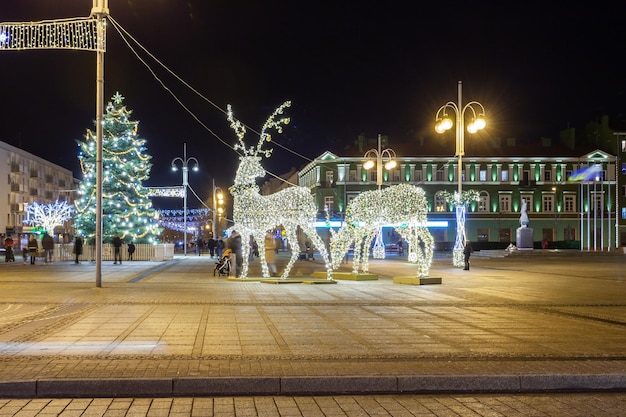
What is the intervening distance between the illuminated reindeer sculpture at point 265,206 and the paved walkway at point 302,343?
4875mm

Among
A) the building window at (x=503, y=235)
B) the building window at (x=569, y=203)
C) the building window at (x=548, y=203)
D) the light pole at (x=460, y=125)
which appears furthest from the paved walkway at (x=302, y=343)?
the building window at (x=569, y=203)

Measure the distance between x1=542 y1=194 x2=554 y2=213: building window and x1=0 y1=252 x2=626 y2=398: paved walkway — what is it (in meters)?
71.9

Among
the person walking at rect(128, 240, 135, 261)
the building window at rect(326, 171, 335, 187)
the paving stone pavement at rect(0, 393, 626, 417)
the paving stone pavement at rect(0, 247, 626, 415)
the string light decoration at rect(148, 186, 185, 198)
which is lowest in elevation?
the paving stone pavement at rect(0, 393, 626, 417)

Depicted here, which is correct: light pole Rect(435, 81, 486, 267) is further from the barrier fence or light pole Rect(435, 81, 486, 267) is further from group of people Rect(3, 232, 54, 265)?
group of people Rect(3, 232, 54, 265)

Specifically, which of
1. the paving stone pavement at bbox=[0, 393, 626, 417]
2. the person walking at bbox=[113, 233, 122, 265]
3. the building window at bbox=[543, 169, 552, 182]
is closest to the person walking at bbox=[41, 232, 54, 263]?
the person walking at bbox=[113, 233, 122, 265]

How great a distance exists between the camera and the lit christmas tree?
146ft

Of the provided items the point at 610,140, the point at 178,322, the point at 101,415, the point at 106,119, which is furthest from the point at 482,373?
the point at 610,140

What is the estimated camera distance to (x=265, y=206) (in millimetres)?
24891

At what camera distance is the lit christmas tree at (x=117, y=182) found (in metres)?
44.5

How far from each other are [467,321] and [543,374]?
5179mm

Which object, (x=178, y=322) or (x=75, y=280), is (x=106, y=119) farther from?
(x=178, y=322)

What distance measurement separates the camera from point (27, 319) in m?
13.5

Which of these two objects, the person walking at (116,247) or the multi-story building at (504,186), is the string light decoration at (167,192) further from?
the multi-story building at (504,186)

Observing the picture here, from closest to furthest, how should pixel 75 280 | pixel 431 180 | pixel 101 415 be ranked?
pixel 101 415 → pixel 75 280 → pixel 431 180
